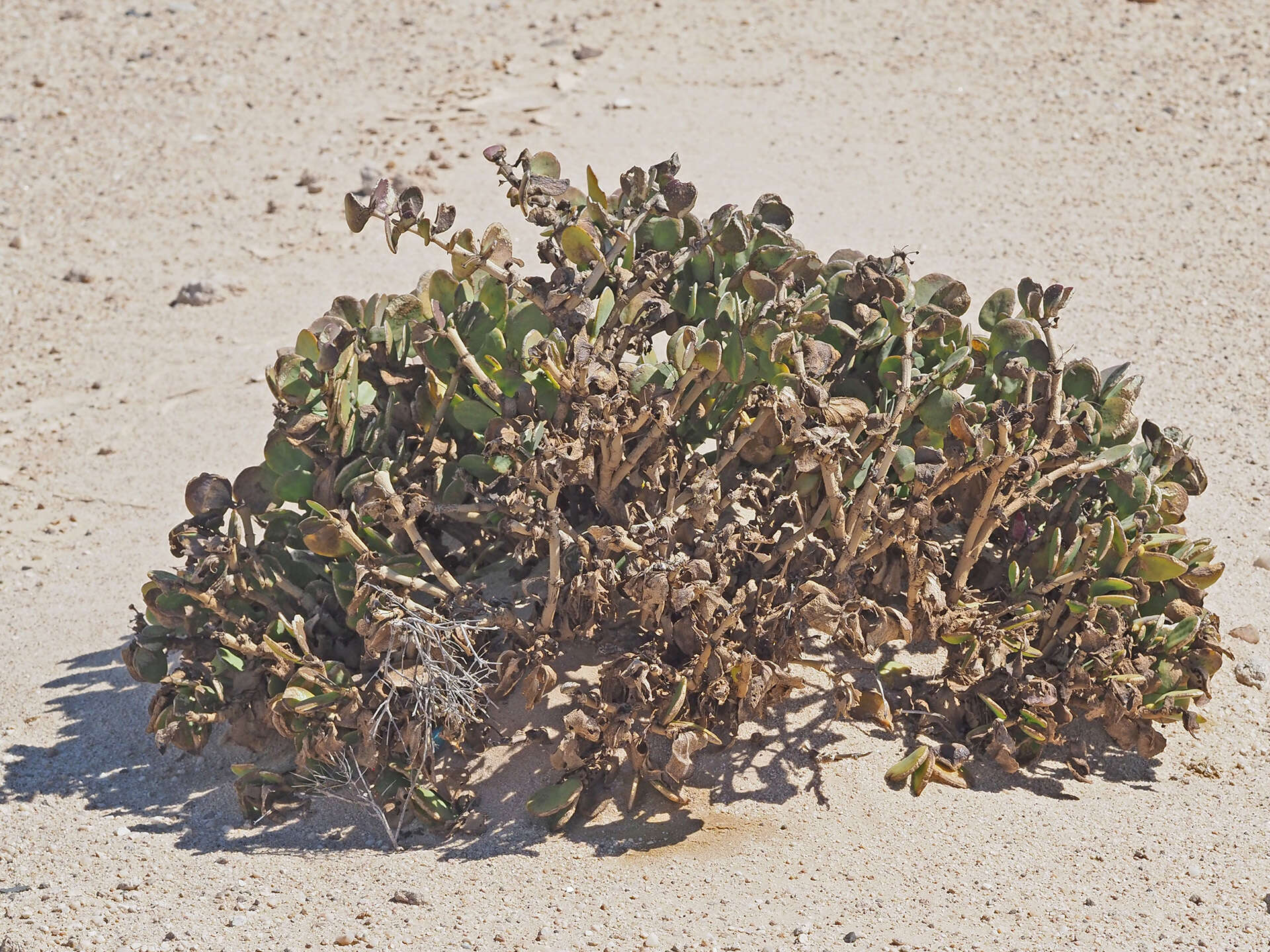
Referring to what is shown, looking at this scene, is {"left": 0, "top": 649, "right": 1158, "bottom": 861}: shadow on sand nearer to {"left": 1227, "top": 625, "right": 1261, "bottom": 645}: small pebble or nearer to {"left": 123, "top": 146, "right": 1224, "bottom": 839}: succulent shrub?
{"left": 123, "top": 146, "right": 1224, "bottom": 839}: succulent shrub

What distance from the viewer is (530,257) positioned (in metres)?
6.86

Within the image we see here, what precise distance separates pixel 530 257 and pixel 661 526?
12.6 ft

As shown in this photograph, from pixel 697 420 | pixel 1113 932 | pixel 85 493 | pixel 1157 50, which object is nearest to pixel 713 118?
pixel 1157 50

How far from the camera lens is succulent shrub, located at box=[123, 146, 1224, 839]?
329 cm

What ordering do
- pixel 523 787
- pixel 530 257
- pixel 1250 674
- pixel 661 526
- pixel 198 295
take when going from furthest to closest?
pixel 198 295 < pixel 530 257 < pixel 1250 674 < pixel 523 787 < pixel 661 526

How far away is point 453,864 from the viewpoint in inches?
131

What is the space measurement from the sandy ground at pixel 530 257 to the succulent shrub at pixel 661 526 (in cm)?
20

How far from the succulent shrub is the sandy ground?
0.20m

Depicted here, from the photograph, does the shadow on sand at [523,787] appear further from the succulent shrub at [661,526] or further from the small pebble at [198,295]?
the small pebble at [198,295]

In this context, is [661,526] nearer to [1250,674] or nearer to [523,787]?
[523,787]

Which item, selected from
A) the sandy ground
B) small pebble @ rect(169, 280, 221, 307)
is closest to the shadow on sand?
the sandy ground

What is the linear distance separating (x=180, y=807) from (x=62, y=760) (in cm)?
53

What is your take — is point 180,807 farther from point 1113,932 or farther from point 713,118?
point 713,118

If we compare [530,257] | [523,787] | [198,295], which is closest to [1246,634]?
[523,787]
